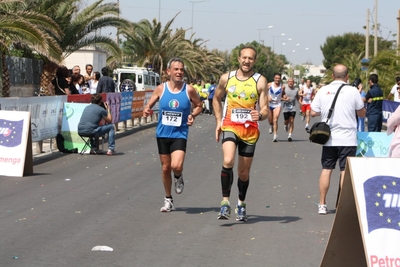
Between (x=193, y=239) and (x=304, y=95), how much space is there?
20225 millimetres

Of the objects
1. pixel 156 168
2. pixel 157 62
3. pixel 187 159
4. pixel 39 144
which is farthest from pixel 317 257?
pixel 157 62

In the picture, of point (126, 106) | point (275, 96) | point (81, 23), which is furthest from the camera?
point (81, 23)

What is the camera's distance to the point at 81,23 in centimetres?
2984

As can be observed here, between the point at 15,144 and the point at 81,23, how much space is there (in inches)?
671

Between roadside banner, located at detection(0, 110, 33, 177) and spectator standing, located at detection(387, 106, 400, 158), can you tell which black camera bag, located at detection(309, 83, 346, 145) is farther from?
roadside banner, located at detection(0, 110, 33, 177)

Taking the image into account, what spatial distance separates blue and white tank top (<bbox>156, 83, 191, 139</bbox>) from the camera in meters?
9.69

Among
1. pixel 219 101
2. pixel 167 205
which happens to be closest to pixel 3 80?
pixel 167 205

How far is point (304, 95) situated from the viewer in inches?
1095

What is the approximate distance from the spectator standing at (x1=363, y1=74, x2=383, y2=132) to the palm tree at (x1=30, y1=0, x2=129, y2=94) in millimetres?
11849

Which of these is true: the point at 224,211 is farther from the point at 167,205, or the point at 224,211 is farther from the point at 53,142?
the point at 53,142

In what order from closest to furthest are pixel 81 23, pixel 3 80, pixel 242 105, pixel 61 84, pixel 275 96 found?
pixel 242 105, pixel 61 84, pixel 275 96, pixel 3 80, pixel 81 23

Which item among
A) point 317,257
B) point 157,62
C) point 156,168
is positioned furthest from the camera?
point 157,62

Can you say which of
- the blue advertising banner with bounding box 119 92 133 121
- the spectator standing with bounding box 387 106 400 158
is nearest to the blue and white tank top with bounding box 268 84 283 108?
the blue advertising banner with bounding box 119 92 133 121

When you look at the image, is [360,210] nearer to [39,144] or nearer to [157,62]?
[39,144]
